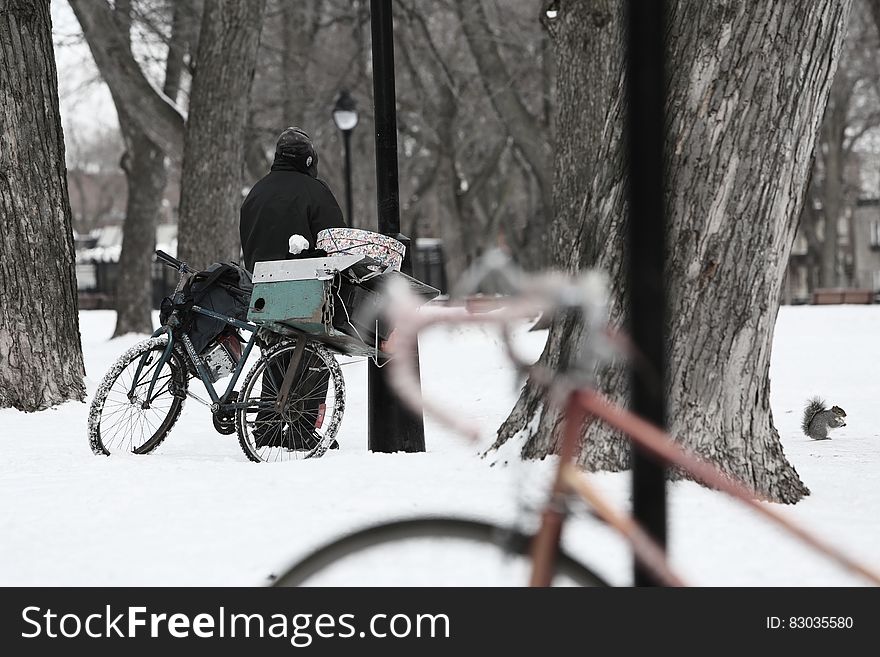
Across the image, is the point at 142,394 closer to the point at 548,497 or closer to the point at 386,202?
the point at 386,202

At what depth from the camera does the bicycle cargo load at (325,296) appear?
6.29 m

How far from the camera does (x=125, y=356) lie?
664cm

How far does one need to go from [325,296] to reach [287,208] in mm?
890

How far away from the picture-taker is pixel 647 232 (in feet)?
6.32

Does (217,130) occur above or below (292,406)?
above

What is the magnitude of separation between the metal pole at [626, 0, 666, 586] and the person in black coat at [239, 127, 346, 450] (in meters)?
4.81

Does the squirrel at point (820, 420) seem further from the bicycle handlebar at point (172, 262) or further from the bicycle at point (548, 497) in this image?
the bicycle at point (548, 497)

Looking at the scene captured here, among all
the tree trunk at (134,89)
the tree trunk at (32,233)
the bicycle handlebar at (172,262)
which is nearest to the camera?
the bicycle handlebar at (172,262)

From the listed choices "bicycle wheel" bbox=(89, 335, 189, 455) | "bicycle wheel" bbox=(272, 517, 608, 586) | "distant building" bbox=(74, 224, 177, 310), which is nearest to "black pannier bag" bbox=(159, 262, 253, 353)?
"bicycle wheel" bbox=(89, 335, 189, 455)

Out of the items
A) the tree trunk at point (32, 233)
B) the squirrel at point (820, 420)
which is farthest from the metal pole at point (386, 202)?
the tree trunk at point (32, 233)

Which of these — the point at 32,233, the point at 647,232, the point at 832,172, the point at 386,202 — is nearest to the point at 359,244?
the point at 386,202
